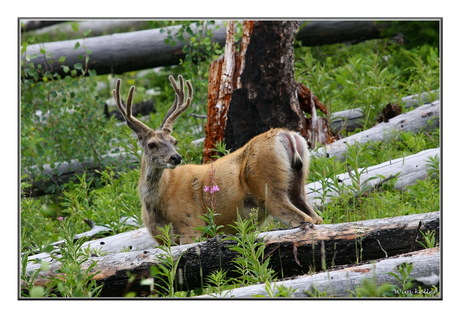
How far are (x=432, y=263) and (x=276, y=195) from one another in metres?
1.67

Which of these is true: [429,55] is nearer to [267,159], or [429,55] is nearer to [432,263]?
[267,159]

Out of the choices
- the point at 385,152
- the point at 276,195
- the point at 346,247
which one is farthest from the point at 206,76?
the point at 346,247

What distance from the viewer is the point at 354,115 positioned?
8953 mm

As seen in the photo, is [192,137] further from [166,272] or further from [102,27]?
[166,272]

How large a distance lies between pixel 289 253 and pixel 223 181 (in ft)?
4.96

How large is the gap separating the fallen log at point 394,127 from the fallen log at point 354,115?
332 millimetres

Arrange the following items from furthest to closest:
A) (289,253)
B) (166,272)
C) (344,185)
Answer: (344,185)
(289,253)
(166,272)

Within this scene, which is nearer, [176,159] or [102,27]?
[176,159]

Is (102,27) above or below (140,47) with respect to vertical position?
above

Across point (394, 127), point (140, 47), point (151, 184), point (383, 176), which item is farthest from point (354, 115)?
point (140, 47)

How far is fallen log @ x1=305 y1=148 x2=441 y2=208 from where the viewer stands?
22.0ft

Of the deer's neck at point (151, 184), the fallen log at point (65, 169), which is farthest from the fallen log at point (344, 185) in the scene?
the fallen log at point (65, 169)

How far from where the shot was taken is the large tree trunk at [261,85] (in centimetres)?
818

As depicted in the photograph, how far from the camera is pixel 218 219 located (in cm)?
655
